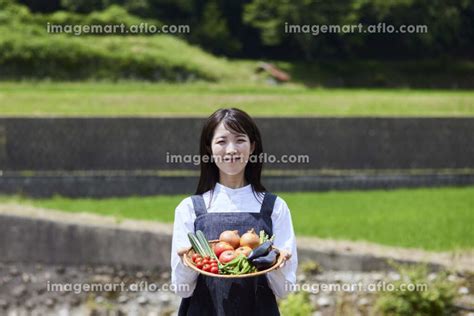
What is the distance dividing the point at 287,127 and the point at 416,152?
2244mm

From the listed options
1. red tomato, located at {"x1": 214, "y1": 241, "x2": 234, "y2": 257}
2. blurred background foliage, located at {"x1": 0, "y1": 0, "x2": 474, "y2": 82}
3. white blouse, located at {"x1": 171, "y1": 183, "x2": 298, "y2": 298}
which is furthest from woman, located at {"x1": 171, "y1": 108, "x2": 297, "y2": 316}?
blurred background foliage, located at {"x1": 0, "y1": 0, "x2": 474, "y2": 82}

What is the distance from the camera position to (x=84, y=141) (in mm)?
15211

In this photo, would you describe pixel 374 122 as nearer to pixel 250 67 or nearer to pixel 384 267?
pixel 384 267

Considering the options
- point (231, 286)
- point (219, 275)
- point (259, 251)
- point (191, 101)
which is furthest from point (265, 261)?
point (191, 101)

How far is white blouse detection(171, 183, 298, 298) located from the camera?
3.68 m

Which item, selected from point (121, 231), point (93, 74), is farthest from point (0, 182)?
point (93, 74)

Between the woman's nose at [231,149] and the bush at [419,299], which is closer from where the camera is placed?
the woman's nose at [231,149]

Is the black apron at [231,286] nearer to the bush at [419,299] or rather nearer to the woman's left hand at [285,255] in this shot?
the woman's left hand at [285,255]

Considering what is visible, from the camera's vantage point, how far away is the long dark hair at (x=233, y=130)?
→ 378 centimetres

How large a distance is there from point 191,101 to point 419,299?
627 inches

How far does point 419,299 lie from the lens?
7.22m

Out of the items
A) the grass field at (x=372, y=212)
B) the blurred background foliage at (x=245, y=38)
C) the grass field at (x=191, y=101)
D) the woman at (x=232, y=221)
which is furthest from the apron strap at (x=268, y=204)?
the blurred background foliage at (x=245, y=38)

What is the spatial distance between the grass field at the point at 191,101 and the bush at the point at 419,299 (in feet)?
42.0

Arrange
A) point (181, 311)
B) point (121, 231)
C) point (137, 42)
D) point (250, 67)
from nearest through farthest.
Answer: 1. point (181, 311)
2. point (121, 231)
3. point (137, 42)
4. point (250, 67)
